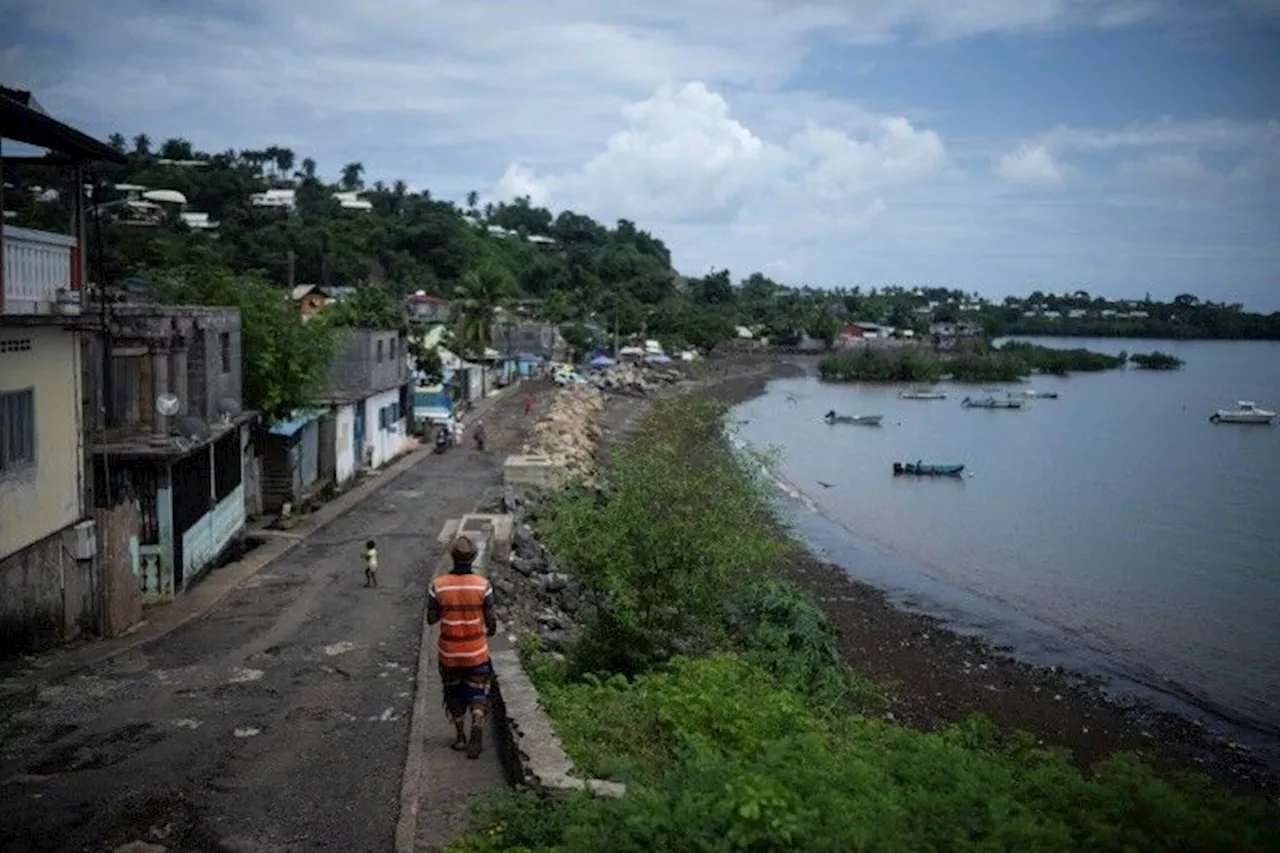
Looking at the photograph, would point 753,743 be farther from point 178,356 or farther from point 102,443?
point 178,356

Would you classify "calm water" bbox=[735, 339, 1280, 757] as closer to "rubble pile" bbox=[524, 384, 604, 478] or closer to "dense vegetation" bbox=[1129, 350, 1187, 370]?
"rubble pile" bbox=[524, 384, 604, 478]

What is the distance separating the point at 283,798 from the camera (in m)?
8.77

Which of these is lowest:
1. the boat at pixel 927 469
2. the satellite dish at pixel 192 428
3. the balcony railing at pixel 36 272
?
the boat at pixel 927 469

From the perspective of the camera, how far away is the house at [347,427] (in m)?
26.5

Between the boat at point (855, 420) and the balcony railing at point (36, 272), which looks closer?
the balcony railing at point (36, 272)

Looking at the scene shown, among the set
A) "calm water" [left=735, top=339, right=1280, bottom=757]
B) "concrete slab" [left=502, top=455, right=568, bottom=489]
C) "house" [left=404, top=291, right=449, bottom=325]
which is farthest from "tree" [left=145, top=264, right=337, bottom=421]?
"house" [left=404, top=291, right=449, bottom=325]

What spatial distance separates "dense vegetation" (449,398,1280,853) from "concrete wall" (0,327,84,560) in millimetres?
6678

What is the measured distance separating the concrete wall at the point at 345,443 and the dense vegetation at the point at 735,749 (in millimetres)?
14371

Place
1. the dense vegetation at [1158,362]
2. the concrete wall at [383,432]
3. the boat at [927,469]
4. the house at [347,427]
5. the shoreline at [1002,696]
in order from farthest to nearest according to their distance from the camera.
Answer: the dense vegetation at [1158,362] < the boat at [927,469] < the concrete wall at [383,432] < the house at [347,427] < the shoreline at [1002,696]

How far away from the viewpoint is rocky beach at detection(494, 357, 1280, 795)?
1962 centimetres

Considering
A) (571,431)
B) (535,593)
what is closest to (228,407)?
(535,593)

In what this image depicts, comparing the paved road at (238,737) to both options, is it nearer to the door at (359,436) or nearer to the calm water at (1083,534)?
the door at (359,436)

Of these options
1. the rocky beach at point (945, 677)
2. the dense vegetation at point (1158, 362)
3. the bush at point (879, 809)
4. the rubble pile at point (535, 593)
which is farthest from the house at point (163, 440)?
the dense vegetation at point (1158, 362)

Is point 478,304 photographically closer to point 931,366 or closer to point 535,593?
point 535,593
